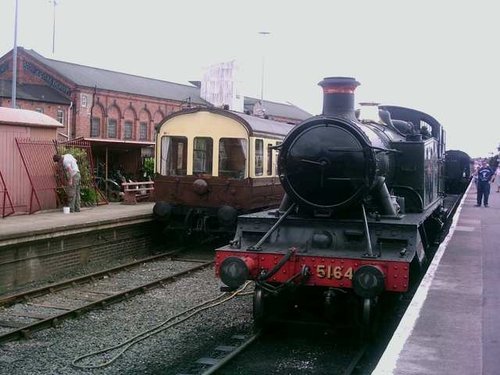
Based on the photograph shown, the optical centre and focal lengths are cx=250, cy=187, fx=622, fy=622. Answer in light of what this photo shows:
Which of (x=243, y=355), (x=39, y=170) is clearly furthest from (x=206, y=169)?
(x=243, y=355)

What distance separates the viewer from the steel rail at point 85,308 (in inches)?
283

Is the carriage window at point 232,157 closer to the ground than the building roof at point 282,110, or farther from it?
closer to the ground

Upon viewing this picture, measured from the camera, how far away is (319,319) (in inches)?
300

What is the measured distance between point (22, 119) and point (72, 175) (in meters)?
1.66

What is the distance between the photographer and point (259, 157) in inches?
547

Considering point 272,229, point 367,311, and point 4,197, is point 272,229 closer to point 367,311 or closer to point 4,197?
point 367,311

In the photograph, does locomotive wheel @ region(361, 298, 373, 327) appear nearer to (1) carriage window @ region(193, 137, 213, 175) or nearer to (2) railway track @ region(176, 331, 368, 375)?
(2) railway track @ region(176, 331, 368, 375)

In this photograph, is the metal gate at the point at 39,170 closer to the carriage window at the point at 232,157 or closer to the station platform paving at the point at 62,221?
the station platform paving at the point at 62,221

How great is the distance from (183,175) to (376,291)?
8164 mm

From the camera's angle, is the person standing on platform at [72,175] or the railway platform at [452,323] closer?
the railway platform at [452,323]

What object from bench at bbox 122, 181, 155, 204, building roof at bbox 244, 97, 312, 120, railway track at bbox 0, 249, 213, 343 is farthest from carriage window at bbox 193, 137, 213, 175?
building roof at bbox 244, 97, 312, 120

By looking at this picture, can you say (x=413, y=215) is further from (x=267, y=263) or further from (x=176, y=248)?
(x=176, y=248)

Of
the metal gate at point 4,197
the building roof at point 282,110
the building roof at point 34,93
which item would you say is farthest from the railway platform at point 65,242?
the building roof at point 282,110

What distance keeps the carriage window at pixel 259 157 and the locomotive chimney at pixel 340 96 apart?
6115mm
